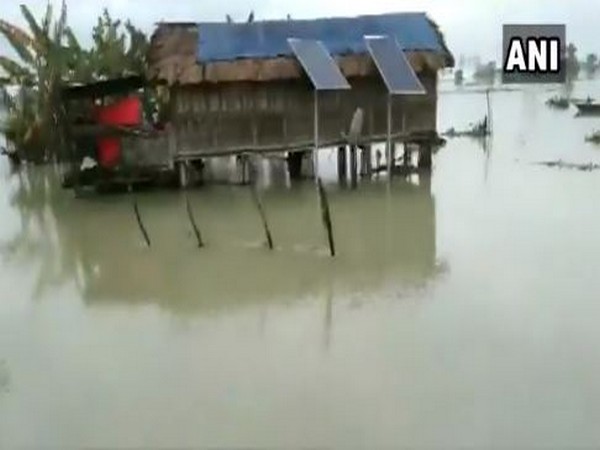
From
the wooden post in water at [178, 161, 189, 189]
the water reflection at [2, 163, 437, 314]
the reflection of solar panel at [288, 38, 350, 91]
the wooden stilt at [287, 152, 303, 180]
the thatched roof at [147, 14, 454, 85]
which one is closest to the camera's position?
the water reflection at [2, 163, 437, 314]

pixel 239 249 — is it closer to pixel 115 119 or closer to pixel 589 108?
pixel 115 119

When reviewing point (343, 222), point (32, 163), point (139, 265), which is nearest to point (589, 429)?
point (139, 265)

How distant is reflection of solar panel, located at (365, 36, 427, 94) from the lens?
16438mm

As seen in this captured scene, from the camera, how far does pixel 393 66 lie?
16.7m

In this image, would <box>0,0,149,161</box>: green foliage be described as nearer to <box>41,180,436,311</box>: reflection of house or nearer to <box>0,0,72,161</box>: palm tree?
<box>0,0,72,161</box>: palm tree

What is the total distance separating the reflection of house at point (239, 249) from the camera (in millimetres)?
10016

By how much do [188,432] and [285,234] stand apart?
6.81m

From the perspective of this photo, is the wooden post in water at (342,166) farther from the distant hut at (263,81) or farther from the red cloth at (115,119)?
the red cloth at (115,119)

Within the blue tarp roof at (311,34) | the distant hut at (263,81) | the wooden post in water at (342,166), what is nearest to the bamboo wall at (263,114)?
the distant hut at (263,81)

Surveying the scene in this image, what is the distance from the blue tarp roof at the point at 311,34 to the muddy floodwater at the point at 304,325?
281cm

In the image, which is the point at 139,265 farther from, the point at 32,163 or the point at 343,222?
the point at 32,163

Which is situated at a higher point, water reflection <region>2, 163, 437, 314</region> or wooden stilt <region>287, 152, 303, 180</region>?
wooden stilt <region>287, 152, 303, 180</region>

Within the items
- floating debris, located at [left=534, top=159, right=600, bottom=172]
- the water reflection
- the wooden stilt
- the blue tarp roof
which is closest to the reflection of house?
the water reflection

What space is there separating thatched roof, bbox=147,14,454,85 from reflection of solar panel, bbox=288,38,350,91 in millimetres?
249
